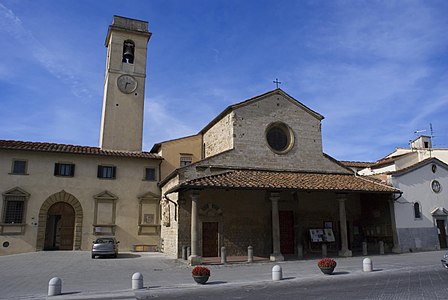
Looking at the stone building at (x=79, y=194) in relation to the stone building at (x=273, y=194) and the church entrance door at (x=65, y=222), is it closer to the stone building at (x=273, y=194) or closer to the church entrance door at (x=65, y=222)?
the church entrance door at (x=65, y=222)

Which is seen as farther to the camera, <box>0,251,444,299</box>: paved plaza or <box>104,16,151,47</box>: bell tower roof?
<box>104,16,151,47</box>: bell tower roof

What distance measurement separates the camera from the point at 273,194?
1744 centimetres

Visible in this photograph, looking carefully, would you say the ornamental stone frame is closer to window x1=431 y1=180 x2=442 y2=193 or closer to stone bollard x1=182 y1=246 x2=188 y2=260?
stone bollard x1=182 y1=246 x2=188 y2=260

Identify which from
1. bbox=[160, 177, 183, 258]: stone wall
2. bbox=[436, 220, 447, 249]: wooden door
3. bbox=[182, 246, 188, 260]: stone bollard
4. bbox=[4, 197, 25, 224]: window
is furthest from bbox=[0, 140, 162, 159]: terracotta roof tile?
bbox=[436, 220, 447, 249]: wooden door

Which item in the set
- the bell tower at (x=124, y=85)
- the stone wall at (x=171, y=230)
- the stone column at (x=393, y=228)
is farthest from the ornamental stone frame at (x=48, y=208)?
the stone column at (x=393, y=228)

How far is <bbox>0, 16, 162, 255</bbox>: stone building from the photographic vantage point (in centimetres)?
2092

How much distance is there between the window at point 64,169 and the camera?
72.6ft

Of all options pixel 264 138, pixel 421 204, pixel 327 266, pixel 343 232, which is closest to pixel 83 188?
pixel 264 138

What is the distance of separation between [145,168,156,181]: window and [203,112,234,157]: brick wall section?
392 centimetres

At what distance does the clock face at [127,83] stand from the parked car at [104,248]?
40.4 ft

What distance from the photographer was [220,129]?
22.2 meters

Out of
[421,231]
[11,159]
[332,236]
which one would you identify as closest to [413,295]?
[332,236]

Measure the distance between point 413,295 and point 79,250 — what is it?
19224 millimetres

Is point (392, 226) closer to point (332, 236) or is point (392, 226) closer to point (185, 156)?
point (332, 236)
